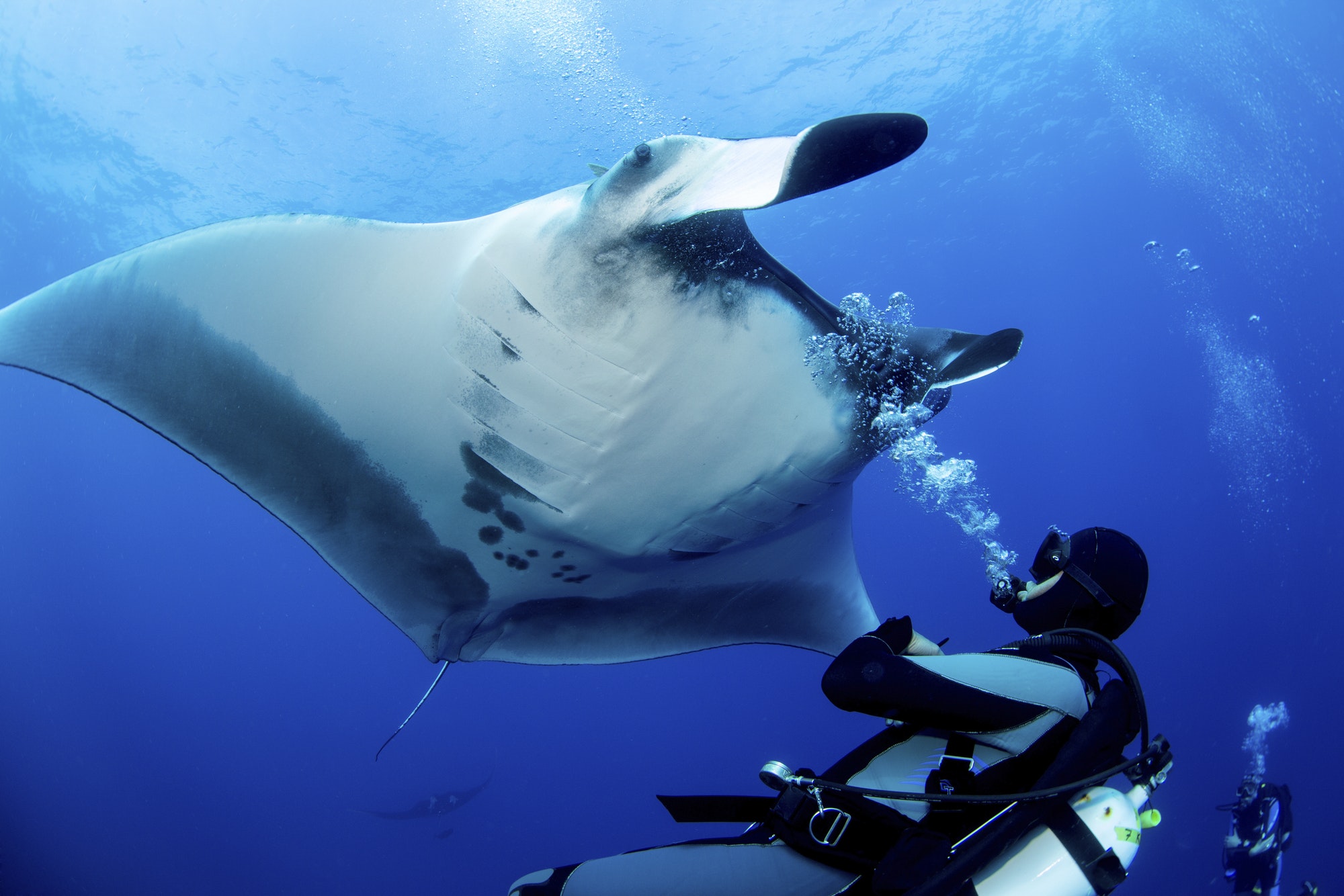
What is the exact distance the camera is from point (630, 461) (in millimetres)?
1965

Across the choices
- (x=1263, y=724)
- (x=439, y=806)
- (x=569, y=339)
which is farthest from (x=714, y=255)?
(x=1263, y=724)

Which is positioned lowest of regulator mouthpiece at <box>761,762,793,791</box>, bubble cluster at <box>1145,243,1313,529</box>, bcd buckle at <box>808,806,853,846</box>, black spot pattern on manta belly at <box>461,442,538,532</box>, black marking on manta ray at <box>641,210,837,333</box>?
bubble cluster at <box>1145,243,1313,529</box>

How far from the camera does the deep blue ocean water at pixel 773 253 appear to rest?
13.5 meters

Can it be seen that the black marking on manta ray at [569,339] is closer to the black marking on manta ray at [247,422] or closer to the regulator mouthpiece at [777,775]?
the black marking on manta ray at [247,422]

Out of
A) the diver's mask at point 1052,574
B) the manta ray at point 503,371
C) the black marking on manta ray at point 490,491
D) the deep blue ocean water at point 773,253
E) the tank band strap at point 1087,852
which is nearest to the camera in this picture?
Answer: the tank band strap at point 1087,852

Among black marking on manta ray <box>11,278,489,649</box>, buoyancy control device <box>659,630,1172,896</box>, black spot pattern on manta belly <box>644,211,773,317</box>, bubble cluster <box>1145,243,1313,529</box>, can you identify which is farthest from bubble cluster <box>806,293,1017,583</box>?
bubble cluster <box>1145,243,1313,529</box>

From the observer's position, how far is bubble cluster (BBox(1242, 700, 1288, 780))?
30.1m

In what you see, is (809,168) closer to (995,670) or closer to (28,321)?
(995,670)

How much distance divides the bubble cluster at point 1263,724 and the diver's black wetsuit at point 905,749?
3937 centimetres

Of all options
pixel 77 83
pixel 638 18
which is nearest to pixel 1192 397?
pixel 638 18

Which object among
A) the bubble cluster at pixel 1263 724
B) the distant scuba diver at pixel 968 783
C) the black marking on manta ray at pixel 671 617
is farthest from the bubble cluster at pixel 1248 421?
the distant scuba diver at pixel 968 783

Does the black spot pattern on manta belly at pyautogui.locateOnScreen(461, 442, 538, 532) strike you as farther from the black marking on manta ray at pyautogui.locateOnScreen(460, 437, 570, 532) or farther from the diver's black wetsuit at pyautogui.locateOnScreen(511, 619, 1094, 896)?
the diver's black wetsuit at pyautogui.locateOnScreen(511, 619, 1094, 896)

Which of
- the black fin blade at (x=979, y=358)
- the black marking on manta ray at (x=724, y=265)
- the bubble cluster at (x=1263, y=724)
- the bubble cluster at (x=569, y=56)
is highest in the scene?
the bubble cluster at (x=569, y=56)

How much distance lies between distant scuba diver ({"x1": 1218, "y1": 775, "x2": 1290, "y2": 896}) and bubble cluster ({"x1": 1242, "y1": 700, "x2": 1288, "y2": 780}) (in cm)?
2801
